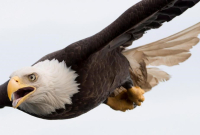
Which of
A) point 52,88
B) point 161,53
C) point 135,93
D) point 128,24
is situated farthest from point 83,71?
point 161,53

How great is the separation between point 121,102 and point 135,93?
0.90ft

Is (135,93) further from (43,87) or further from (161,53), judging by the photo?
(43,87)

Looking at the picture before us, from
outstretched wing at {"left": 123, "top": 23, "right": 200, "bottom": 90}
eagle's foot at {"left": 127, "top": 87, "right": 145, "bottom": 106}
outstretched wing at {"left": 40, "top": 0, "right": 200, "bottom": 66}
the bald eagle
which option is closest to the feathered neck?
the bald eagle

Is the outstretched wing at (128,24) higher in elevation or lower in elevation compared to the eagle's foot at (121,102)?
higher

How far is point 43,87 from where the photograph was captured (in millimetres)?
5078

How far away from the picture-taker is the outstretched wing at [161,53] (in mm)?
6516

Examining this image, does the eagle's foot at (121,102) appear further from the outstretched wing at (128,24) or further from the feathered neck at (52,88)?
the feathered neck at (52,88)

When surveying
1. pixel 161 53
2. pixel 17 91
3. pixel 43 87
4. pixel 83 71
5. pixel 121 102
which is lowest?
pixel 121 102

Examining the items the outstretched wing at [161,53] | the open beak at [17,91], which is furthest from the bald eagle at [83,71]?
the outstretched wing at [161,53]

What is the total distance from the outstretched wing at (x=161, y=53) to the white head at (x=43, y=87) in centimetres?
130

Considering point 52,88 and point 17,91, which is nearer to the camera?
point 17,91

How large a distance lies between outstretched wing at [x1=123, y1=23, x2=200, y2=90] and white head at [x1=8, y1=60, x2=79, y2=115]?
51.1 inches

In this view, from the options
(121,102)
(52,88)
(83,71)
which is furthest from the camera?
(121,102)

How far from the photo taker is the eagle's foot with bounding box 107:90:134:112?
22.1 feet
